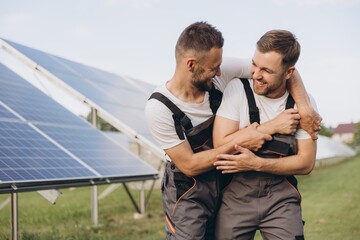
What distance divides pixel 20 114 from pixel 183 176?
502 centimetres

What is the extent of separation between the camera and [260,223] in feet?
12.6

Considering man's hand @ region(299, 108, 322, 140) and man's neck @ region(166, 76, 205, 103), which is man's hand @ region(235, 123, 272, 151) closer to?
man's hand @ region(299, 108, 322, 140)

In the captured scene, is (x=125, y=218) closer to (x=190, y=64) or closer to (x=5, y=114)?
(x=5, y=114)

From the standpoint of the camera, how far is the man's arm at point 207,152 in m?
3.68

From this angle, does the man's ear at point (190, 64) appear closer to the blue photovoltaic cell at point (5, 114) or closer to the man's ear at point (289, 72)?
the man's ear at point (289, 72)

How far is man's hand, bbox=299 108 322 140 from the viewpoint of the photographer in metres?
3.76

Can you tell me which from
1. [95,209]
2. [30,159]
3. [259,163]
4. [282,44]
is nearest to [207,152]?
Result: [259,163]

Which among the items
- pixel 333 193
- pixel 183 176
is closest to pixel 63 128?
pixel 183 176

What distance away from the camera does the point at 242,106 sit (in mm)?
3766

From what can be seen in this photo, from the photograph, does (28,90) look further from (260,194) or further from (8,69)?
(260,194)

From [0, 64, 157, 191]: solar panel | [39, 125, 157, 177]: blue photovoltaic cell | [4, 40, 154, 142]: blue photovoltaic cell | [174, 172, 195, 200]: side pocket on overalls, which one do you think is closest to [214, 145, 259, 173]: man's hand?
[174, 172, 195, 200]: side pocket on overalls

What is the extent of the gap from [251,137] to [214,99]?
0.36 m

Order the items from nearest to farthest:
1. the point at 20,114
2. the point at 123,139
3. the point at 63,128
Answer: the point at 20,114 < the point at 63,128 < the point at 123,139

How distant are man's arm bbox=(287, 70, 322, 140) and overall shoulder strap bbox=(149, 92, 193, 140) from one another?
69 centimetres
